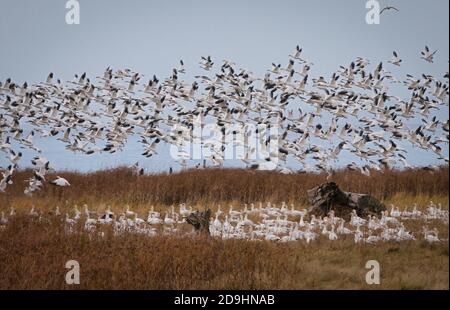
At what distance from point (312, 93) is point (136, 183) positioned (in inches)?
325

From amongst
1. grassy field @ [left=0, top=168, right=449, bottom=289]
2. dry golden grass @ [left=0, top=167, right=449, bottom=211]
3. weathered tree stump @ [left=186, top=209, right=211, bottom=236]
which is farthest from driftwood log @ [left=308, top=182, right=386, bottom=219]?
weathered tree stump @ [left=186, top=209, right=211, bottom=236]

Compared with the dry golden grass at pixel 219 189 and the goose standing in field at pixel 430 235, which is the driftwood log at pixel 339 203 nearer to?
the dry golden grass at pixel 219 189

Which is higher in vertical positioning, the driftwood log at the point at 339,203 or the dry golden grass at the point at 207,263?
the driftwood log at the point at 339,203

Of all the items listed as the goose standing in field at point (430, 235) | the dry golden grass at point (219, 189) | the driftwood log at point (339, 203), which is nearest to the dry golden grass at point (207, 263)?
the goose standing in field at point (430, 235)

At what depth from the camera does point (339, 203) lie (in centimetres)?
1506

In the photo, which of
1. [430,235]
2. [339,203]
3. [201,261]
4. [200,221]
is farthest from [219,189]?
[201,261]

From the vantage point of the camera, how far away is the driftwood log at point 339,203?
1487 cm

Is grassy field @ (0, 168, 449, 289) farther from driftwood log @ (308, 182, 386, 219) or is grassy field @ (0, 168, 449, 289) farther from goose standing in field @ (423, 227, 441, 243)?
driftwood log @ (308, 182, 386, 219)

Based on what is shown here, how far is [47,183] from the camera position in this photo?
64.2ft

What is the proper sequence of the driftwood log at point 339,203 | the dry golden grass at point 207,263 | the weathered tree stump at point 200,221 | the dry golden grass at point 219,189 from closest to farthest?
the dry golden grass at point 207,263, the weathered tree stump at point 200,221, the driftwood log at point 339,203, the dry golden grass at point 219,189

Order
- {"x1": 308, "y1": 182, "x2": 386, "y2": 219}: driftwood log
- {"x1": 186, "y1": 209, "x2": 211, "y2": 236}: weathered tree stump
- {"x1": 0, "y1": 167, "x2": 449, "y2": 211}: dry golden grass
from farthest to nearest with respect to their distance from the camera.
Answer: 1. {"x1": 0, "y1": 167, "x2": 449, "y2": 211}: dry golden grass
2. {"x1": 308, "y1": 182, "x2": 386, "y2": 219}: driftwood log
3. {"x1": 186, "y1": 209, "x2": 211, "y2": 236}: weathered tree stump

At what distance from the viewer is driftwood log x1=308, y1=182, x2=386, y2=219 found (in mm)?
14867

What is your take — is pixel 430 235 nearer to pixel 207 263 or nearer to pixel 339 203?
pixel 339 203
